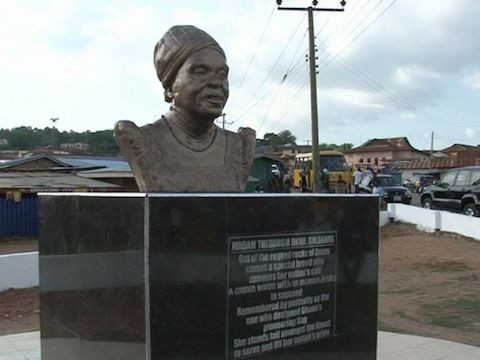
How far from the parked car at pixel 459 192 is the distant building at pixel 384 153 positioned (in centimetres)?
4956

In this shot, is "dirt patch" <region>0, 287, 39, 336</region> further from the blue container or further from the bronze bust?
the blue container

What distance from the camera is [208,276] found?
355 centimetres

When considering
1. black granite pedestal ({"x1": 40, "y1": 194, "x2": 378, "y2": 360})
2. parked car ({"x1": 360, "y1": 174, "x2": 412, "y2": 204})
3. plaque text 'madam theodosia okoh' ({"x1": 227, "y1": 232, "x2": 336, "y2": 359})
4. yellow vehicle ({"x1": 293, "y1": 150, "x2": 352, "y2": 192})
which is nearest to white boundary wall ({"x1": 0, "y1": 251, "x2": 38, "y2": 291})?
black granite pedestal ({"x1": 40, "y1": 194, "x2": 378, "y2": 360})

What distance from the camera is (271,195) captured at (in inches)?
153

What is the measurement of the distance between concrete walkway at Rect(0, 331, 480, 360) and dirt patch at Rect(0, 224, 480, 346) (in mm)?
630

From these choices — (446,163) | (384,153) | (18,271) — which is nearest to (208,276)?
(18,271)

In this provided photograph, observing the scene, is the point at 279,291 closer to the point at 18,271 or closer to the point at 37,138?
the point at 18,271

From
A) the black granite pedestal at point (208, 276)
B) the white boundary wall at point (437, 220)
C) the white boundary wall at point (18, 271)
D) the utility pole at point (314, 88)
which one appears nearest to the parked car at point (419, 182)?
the utility pole at point (314, 88)

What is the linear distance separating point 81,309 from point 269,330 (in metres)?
1.26

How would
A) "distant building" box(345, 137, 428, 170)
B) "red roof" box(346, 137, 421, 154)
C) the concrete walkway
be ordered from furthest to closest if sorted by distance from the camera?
"red roof" box(346, 137, 421, 154)
"distant building" box(345, 137, 428, 170)
the concrete walkway

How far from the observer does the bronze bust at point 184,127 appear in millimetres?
4246

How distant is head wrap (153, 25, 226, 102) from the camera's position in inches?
171

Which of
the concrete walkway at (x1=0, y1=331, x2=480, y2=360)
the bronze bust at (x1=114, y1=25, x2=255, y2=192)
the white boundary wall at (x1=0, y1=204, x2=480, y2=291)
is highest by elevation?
the bronze bust at (x1=114, y1=25, x2=255, y2=192)

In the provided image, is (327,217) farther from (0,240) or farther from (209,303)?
(0,240)
